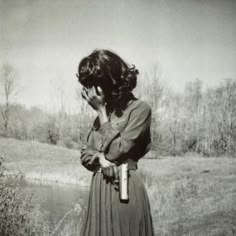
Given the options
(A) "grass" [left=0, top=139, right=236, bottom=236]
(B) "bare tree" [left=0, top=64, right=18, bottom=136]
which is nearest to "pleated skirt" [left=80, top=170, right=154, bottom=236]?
(A) "grass" [left=0, top=139, right=236, bottom=236]

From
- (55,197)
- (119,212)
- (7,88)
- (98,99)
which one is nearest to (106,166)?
(119,212)

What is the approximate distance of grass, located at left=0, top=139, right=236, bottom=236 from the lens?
2891 mm

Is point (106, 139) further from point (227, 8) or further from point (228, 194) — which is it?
point (227, 8)

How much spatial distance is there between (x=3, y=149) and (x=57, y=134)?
43 cm

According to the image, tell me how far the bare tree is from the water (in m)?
0.55

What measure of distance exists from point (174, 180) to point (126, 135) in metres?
1.13

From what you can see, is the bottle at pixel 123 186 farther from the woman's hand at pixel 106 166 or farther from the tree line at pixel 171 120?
the tree line at pixel 171 120

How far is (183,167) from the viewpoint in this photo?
3023 mm

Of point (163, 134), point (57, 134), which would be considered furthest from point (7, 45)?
point (163, 134)

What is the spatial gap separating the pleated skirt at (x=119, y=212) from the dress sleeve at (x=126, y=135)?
0.16m

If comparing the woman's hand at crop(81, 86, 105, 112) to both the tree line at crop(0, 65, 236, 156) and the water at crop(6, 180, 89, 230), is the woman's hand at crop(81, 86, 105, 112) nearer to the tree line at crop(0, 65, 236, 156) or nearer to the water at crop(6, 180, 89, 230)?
the tree line at crop(0, 65, 236, 156)

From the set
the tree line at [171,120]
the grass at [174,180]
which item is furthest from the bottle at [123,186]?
the tree line at [171,120]

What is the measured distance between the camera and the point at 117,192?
2.04m

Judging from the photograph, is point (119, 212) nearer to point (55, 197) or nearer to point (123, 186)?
point (123, 186)
